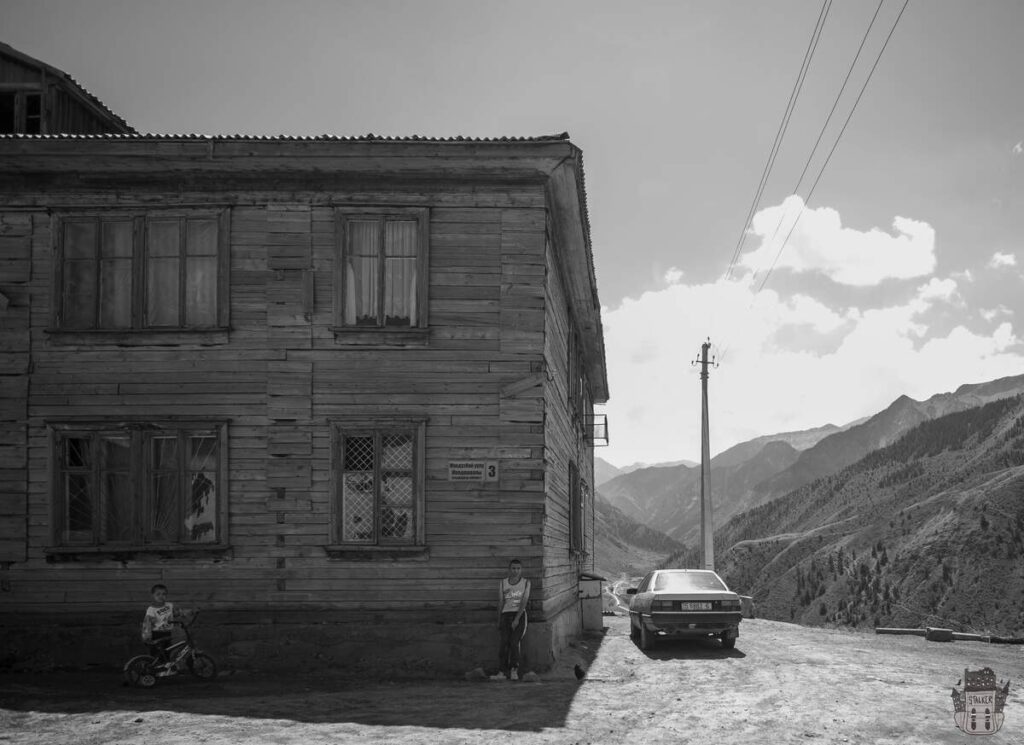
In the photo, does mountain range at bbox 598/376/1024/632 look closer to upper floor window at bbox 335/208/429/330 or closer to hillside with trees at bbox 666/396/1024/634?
hillside with trees at bbox 666/396/1024/634

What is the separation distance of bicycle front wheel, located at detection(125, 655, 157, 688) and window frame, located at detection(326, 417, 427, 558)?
267cm

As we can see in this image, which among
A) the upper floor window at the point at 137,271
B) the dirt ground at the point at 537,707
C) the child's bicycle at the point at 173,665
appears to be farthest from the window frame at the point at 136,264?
the dirt ground at the point at 537,707

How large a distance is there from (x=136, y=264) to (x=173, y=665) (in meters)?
5.69

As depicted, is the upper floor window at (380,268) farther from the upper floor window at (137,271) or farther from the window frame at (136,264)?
the upper floor window at (137,271)

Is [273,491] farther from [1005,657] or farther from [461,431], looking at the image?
[1005,657]

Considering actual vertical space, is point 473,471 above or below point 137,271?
below

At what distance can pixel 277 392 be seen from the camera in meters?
14.4

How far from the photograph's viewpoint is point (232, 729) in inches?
376

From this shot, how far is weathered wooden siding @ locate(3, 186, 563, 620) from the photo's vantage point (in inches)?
554

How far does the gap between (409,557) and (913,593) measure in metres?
35.7

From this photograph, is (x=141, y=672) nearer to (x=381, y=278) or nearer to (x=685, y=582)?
(x=381, y=278)

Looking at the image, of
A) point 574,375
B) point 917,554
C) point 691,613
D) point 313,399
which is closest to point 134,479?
point 313,399

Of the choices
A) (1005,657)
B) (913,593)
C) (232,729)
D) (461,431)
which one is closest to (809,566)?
(913,593)

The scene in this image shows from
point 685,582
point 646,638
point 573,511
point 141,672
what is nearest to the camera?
point 141,672
